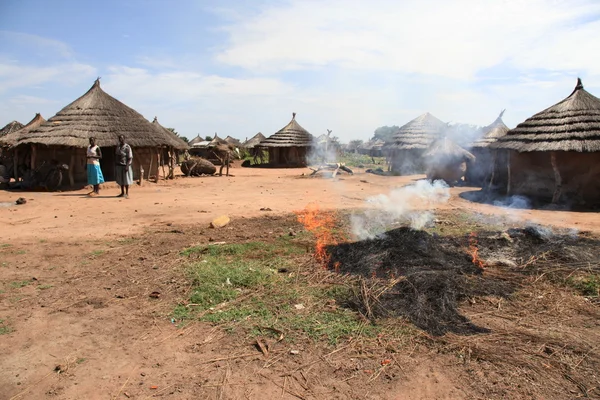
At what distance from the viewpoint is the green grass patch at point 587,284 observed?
4.64 m

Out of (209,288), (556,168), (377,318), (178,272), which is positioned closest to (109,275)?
(178,272)

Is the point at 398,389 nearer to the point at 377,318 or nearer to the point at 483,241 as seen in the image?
the point at 377,318

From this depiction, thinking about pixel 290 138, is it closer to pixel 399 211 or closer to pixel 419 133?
pixel 419 133

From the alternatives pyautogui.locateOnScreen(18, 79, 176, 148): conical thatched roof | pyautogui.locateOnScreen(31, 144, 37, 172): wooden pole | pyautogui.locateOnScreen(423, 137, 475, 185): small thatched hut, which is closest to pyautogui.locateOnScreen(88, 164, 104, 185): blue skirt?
pyautogui.locateOnScreen(18, 79, 176, 148): conical thatched roof

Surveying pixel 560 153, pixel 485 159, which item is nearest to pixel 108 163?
Result: pixel 560 153

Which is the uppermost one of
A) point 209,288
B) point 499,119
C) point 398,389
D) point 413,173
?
point 499,119

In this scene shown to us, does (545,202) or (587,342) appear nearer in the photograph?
(587,342)

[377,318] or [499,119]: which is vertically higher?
[499,119]

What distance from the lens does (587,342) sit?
3.60 meters

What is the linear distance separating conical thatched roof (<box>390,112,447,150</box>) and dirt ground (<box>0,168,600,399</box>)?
47.2 ft

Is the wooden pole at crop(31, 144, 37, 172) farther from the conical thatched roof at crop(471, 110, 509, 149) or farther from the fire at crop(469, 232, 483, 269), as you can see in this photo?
the conical thatched roof at crop(471, 110, 509, 149)

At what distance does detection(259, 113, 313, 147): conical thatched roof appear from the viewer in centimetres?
2769

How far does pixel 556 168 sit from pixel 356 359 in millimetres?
11131

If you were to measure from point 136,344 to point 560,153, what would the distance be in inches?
502
